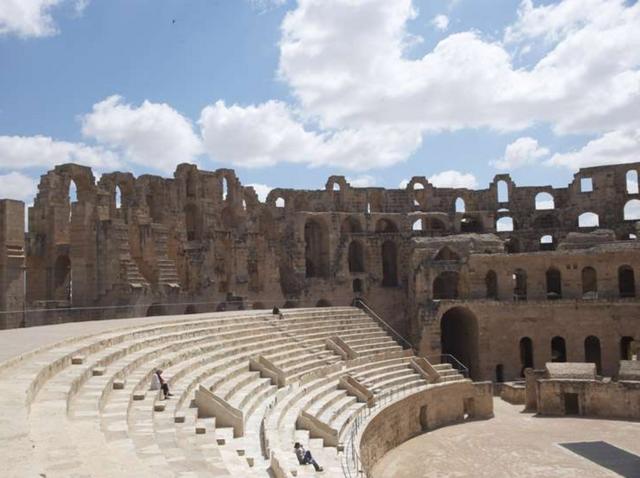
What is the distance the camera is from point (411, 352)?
28.3 metres

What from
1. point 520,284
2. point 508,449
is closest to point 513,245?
point 520,284

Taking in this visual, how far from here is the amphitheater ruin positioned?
10648 mm

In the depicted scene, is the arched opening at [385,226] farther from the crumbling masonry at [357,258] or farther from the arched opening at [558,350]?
the arched opening at [558,350]

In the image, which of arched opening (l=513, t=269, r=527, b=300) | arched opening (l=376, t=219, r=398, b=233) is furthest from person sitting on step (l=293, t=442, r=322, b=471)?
arched opening (l=376, t=219, r=398, b=233)

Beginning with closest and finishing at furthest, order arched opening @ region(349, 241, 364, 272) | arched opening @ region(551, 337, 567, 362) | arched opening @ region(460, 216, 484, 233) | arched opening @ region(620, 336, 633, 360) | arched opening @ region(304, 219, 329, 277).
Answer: arched opening @ region(620, 336, 633, 360), arched opening @ region(551, 337, 567, 362), arched opening @ region(304, 219, 329, 277), arched opening @ region(349, 241, 364, 272), arched opening @ region(460, 216, 484, 233)

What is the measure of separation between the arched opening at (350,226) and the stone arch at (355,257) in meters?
0.87

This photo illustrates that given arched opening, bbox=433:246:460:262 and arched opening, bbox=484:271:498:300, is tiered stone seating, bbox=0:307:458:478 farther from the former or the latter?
arched opening, bbox=484:271:498:300

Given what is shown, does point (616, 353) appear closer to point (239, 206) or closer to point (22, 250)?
point (239, 206)

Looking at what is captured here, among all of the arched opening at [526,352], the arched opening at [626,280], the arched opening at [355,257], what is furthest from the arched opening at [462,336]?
the arched opening at [626,280]

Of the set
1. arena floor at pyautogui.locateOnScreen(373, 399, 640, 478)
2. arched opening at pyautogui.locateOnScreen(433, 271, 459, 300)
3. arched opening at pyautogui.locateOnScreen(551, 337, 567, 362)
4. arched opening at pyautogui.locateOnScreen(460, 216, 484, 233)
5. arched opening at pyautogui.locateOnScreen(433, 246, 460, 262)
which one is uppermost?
arched opening at pyautogui.locateOnScreen(460, 216, 484, 233)

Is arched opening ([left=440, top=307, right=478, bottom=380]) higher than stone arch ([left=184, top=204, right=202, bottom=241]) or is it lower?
lower

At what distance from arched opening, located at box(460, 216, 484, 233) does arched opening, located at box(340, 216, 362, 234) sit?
6728mm

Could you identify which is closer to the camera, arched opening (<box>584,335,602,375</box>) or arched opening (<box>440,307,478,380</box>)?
arched opening (<box>440,307,478,380</box>)

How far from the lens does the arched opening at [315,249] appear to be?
40.1 m
